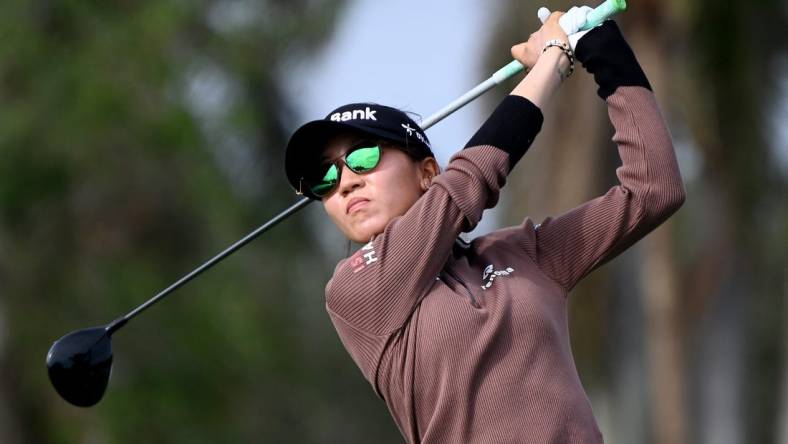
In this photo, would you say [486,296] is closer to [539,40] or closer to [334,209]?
[334,209]

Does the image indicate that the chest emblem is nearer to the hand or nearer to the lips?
the lips

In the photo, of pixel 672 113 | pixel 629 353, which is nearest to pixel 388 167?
pixel 672 113

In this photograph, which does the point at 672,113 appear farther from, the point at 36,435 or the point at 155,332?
the point at 36,435

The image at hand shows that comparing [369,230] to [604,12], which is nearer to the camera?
[369,230]

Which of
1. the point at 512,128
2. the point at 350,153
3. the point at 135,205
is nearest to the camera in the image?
the point at 512,128

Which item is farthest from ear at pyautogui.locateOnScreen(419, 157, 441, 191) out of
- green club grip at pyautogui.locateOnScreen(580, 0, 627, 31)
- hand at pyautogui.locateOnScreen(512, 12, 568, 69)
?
green club grip at pyautogui.locateOnScreen(580, 0, 627, 31)

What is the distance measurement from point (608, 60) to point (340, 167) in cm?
71

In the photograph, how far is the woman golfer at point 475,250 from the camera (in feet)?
12.0

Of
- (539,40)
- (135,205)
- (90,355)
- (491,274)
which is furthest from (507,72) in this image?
(135,205)

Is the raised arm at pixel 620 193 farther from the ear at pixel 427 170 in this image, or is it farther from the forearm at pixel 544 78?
the ear at pixel 427 170

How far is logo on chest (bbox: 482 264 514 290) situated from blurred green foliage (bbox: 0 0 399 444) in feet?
42.4

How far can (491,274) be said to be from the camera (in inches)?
151

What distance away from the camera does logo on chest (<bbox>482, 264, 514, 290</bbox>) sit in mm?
3803

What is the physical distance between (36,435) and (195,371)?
1863 millimetres
